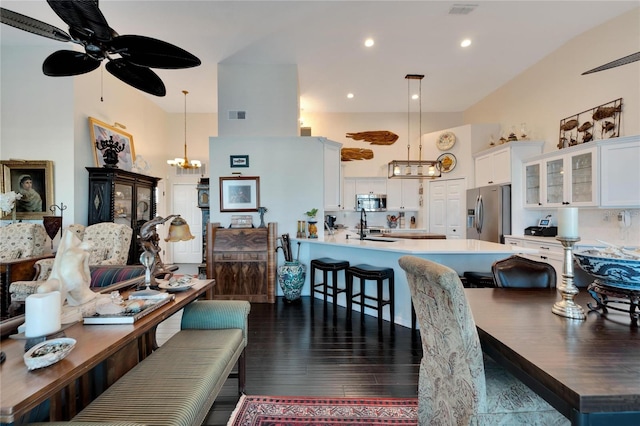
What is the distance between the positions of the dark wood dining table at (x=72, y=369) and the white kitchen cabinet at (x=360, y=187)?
18.1 ft

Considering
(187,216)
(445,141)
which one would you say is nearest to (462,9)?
(445,141)

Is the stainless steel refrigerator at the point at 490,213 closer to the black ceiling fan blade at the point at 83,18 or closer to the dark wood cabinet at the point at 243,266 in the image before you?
the dark wood cabinet at the point at 243,266

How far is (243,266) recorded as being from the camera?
4.34 m

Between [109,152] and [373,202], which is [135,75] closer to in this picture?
[109,152]

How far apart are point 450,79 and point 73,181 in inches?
260

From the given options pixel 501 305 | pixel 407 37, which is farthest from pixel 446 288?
pixel 407 37

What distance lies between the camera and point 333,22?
3.79 m

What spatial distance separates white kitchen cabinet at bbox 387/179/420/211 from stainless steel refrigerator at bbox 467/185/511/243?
1368mm

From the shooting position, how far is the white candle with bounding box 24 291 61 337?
1110 millimetres

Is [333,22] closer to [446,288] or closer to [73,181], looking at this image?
[446,288]

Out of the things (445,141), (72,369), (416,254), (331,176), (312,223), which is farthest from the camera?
(445,141)

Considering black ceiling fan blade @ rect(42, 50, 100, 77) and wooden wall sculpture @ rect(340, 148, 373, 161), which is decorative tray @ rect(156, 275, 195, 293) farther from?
wooden wall sculpture @ rect(340, 148, 373, 161)

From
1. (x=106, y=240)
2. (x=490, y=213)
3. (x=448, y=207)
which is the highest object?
(x=448, y=207)

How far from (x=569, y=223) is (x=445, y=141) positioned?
5.62 m
